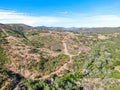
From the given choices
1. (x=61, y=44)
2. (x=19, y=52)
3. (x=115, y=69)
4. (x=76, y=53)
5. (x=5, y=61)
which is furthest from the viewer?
(x=61, y=44)

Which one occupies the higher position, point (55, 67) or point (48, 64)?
point (48, 64)

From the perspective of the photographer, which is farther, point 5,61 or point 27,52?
point 27,52

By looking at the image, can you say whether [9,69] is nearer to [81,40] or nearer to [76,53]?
[76,53]

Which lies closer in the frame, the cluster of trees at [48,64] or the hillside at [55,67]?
the hillside at [55,67]

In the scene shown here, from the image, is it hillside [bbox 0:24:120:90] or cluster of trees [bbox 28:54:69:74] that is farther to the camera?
cluster of trees [bbox 28:54:69:74]

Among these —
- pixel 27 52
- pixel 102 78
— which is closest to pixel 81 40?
pixel 27 52

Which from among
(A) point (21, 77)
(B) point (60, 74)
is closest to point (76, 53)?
(B) point (60, 74)

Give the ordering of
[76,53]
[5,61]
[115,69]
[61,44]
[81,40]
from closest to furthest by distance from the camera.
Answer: [115,69]
[5,61]
[76,53]
[61,44]
[81,40]

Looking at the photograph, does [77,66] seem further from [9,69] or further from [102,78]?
[9,69]

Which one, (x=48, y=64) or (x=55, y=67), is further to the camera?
(x=48, y=64)
